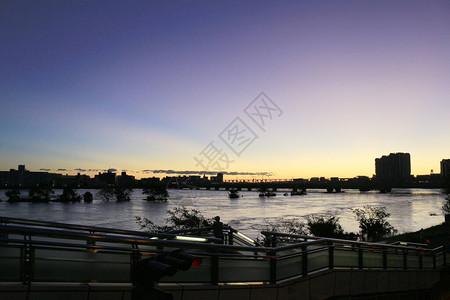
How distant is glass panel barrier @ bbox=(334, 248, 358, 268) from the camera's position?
7.67m

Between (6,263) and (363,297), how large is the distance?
293 inches

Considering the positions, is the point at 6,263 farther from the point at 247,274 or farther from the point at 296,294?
the point at 296,294

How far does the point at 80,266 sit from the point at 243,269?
2636mm

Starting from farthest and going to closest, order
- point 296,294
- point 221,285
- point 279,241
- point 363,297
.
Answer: point 279,241, point 363,297, point 296,294, point 221,285

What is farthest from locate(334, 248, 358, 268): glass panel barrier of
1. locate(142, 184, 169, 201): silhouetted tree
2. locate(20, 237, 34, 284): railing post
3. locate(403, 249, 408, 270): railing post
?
locate(142, 184, 169, 201): silhouetted tree

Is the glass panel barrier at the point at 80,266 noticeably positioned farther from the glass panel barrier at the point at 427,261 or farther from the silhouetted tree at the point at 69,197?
the silhouetted tree at the point at 69,197

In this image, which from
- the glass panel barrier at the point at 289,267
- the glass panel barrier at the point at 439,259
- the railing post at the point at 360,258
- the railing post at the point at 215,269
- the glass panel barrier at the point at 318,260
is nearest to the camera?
the railing post at the point at 215,269

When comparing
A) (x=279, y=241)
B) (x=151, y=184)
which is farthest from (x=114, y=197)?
(x=279, y=241)

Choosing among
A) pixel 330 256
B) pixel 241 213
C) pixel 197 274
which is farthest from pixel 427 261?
pixel 241 213

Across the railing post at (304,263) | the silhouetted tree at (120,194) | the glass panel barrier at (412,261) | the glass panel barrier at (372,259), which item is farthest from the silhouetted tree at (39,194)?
the railing post at (304,263)

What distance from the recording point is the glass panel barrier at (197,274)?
5238mm

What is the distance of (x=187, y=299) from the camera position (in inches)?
201

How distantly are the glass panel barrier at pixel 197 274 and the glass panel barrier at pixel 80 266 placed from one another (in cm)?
83

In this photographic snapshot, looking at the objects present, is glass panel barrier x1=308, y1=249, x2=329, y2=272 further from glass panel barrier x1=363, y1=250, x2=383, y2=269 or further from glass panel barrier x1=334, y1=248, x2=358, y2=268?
glass panel barrier x1=363, y1=250, x2=383, y2=269
